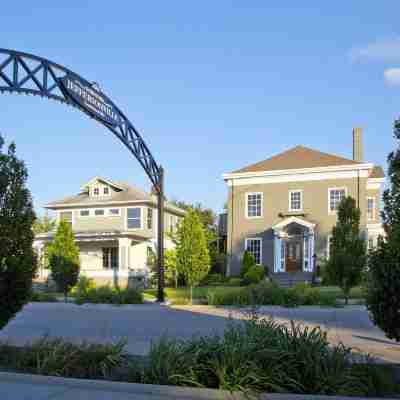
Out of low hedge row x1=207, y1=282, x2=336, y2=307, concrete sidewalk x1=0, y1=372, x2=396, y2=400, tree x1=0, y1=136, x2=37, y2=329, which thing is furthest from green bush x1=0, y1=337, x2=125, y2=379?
low hedge row x1=207, y1=282, x2=336, y2=307

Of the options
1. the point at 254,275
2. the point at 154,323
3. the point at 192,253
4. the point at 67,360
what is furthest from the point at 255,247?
the point at 67,360

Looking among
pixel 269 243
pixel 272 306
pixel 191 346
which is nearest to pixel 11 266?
pixel 191 346

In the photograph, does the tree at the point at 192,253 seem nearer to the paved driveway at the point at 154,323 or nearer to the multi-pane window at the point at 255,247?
the paved driveway at the point at 154,323

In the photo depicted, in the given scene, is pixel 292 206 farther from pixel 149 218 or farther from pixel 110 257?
pixel 110 257

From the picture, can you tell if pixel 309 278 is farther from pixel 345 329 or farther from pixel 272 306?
pixel 345 329

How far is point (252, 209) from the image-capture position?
3534 cm

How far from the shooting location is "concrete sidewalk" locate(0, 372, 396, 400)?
6359 mm

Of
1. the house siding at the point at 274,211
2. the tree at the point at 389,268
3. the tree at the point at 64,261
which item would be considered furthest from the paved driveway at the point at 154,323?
the house siding at the point at 274,211

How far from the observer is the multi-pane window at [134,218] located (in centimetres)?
A: 3684

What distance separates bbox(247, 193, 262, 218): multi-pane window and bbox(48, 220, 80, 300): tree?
43.7 ft

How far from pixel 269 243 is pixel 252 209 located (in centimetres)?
254

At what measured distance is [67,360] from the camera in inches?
306

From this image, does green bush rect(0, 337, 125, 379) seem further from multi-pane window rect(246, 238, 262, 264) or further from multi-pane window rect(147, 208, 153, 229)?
multi-pane window rect(147, 208, 153, 229)

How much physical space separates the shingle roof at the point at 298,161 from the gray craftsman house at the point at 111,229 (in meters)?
7.38
